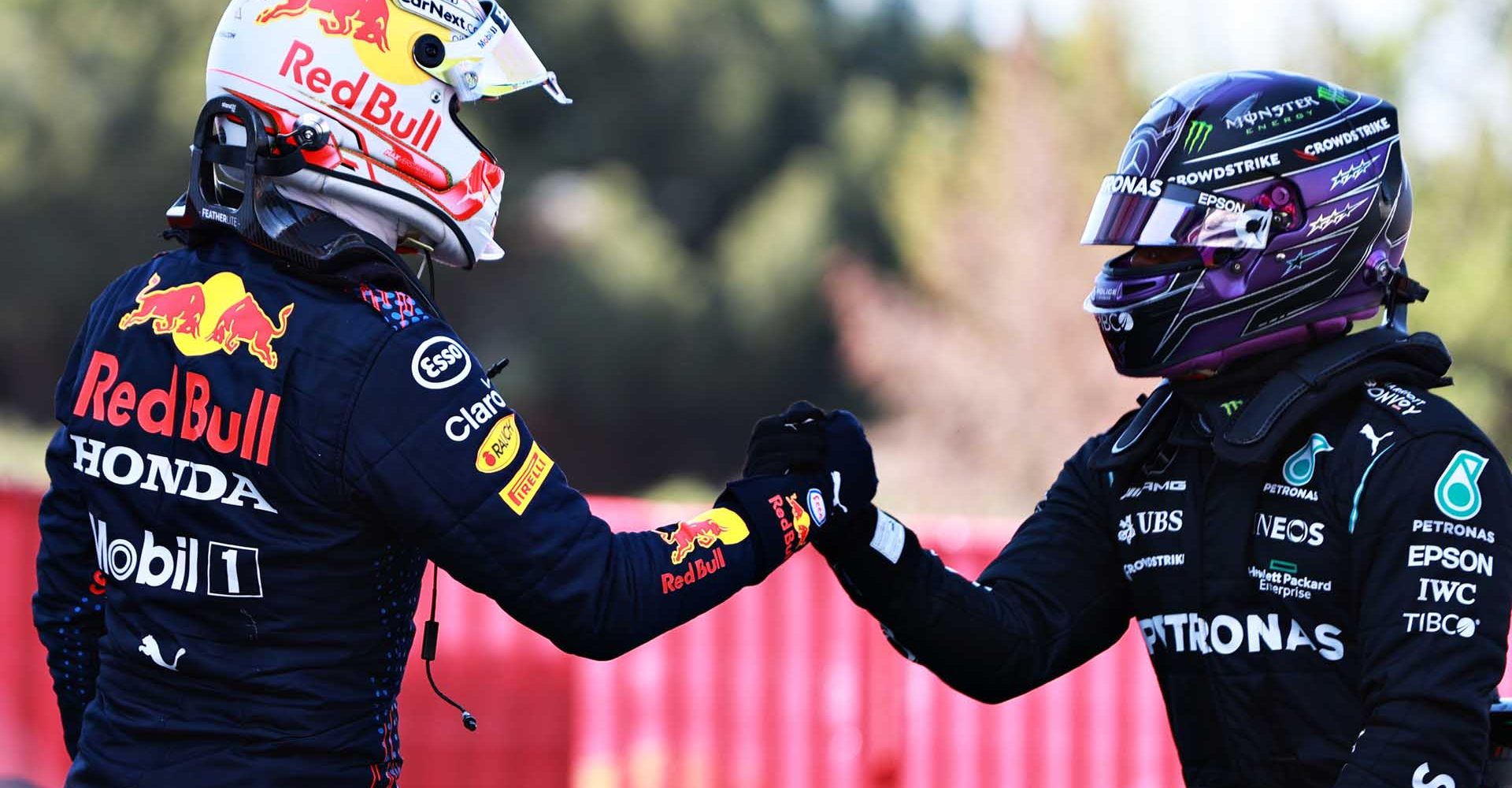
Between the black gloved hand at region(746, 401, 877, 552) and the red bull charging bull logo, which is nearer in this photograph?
the red bull charging bull logo

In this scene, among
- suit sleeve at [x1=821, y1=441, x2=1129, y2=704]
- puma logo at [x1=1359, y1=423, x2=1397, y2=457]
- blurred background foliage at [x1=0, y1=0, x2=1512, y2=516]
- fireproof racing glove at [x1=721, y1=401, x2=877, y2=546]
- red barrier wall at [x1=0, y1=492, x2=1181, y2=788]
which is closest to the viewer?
puma logo at [x1=1359, y1=423, x2=1397, y2=457]

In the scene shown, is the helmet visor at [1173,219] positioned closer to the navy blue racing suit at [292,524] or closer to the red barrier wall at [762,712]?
the navy blue racing suit at [292,524]

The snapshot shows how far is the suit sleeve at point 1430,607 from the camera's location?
2.67m

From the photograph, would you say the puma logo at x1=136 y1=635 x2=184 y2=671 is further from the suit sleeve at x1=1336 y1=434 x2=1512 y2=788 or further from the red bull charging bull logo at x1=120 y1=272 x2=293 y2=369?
the suit sleeve at x1=1336 y1=434 x2=1512 y2=788

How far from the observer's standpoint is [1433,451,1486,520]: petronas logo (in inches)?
109

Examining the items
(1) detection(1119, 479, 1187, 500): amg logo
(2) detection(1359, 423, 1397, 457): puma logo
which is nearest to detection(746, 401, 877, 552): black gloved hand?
(1) detection(1119, 479, 1187, 500): amg logo

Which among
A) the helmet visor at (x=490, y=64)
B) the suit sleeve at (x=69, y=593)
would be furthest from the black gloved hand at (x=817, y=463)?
the suit sleeve at (x=69, y=593)

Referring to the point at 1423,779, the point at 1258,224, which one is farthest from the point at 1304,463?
the point at 1423,779

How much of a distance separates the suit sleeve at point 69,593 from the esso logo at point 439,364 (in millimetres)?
751

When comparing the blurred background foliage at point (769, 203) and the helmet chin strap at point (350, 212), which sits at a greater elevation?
the blurred background foliage at point (769, 203)

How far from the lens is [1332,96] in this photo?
324cm

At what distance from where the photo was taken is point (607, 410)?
37312 mm

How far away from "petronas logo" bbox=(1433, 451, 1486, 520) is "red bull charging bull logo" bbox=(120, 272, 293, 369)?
1949 millimetres

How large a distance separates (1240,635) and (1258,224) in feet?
2.51
